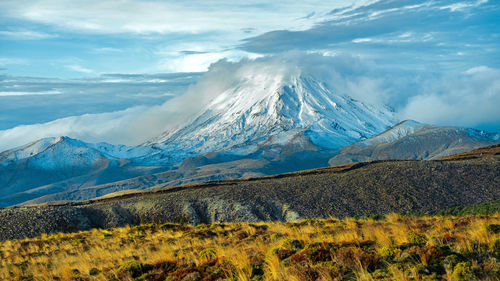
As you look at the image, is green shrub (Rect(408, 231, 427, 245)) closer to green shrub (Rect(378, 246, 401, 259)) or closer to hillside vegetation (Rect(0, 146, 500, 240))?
green shrub (Rect(378, 246, 401, 259))

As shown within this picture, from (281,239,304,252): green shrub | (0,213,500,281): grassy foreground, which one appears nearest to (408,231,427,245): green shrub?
(0,213,500,281): grassy foreground

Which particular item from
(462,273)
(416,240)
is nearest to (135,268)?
(416,240)

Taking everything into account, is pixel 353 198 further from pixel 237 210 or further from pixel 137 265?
pixel 137 265

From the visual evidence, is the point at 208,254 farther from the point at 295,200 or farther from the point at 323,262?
the point at 295,200

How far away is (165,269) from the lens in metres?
13.7

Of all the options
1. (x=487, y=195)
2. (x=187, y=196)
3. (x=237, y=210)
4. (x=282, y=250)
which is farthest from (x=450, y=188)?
(x=282, y=250)

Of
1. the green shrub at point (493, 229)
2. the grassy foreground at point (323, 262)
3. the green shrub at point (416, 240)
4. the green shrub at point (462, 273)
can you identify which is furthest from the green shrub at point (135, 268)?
the green shrub at point (493, 229)

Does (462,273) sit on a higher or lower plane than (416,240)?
higher

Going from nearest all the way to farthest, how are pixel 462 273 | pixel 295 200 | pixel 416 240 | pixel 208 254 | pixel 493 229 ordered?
pixel 462 273 → pixel 416 240 → pixel 493 229 → pixel 208 254 → pixel 295 200

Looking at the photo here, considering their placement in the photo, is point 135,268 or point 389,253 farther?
point 135,268

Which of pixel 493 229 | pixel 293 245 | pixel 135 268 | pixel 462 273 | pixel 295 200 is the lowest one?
pixel 295 200

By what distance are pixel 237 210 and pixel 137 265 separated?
48303 mm

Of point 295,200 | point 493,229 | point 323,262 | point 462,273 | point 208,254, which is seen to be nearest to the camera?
point 462,273

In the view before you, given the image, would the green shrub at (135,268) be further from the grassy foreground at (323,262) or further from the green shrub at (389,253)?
the green shrub at (389,253)
